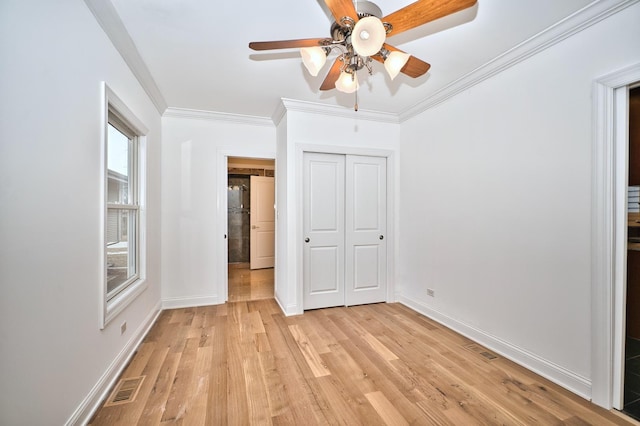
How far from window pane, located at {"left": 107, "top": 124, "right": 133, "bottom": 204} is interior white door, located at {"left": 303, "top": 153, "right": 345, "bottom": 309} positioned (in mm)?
1872

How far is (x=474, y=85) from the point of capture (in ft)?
8.95

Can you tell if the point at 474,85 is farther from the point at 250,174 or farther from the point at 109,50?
the point at 250,174

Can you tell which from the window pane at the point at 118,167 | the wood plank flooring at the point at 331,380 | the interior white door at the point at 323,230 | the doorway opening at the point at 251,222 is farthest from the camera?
the doorway opening at the point at 251,222

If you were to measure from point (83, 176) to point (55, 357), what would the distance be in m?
0.98

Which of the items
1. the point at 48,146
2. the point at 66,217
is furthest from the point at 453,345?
the point at 48,146

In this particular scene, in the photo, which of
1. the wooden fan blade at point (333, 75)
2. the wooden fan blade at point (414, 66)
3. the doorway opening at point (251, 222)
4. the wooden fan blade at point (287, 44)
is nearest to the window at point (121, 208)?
the wooden fan blade at point (287, 44)

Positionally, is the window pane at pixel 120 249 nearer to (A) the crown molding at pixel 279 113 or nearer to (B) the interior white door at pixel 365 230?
(A) the crown molding at pixel 279 113

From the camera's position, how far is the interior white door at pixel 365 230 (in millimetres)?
3746

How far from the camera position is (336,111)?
11.7 feet

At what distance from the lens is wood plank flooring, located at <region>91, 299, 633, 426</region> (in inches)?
68.1

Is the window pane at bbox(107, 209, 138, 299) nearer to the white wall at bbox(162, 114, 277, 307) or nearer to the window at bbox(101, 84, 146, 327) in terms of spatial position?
the window at bbox(101, 84, 146, 327)

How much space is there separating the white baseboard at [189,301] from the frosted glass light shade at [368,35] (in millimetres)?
3525

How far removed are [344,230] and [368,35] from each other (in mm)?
2635

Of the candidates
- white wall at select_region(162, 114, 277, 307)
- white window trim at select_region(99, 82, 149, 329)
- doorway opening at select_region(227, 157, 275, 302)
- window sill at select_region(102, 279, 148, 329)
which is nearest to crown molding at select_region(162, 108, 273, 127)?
white wall at select_region(162, 114, 277, 307)
